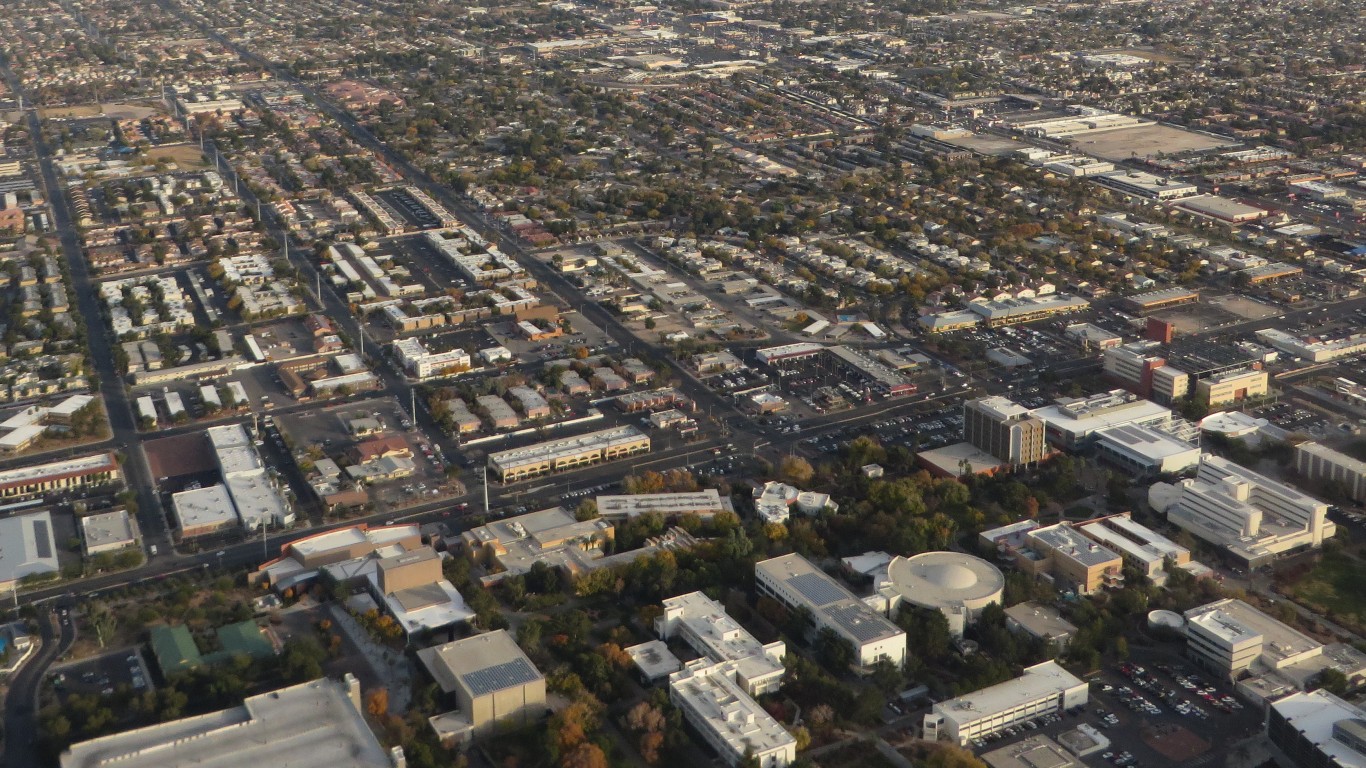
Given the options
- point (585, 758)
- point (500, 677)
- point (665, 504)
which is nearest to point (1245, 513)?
point (665, 504)

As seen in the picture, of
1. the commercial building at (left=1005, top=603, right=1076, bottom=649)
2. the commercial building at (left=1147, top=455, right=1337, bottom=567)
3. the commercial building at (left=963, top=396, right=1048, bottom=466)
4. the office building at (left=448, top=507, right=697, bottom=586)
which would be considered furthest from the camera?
the commercial building at (left=963, top=396, right=1048, bottom=466)

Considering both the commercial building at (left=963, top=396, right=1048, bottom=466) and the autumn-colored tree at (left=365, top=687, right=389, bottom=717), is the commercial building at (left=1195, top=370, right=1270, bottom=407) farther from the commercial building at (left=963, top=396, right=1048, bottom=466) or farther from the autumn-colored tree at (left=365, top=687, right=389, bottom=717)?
the autumn-colored tree at (left=365, top=687, right=389, bottom=717)

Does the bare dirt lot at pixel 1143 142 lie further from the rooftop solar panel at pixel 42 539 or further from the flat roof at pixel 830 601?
the rooftop solar panel at pixel 42 539

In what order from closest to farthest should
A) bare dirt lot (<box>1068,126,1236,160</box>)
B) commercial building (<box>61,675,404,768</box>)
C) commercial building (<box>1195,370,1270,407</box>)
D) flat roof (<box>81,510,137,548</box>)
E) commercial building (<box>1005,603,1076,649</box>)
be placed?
commercial building (<box>61,675,404,768</box>) → commercial building (<box>1005,603,1076,649</box>) → flat roof (<box>81,510,137,548</box>) → commercial building (<box>1195,370,1270,407</box>) → bare dirt lot (<box>1068,126,1236,160</box>)

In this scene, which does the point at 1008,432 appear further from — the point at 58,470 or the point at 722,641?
the point at 58,470

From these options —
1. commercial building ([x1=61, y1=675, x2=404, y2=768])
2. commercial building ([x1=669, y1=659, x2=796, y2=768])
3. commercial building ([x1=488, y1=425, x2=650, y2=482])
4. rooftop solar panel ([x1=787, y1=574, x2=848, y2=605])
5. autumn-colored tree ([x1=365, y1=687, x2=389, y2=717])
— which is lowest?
commercial building ([x1=488, y1=425, x2=650, y2=482])

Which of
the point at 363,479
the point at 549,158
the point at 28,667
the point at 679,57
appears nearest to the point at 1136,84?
the point at 679,57

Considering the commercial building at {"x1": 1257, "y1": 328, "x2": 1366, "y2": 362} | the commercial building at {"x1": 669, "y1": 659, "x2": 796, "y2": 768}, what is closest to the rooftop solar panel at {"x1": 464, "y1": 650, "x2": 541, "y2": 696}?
the commercial building at {"x1": 669, "y1": 659, "x2": 796, "y2": 768}
